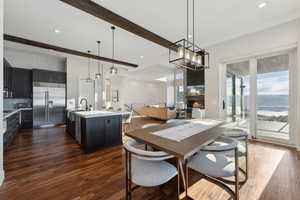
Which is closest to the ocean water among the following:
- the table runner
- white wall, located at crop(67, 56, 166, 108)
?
the table runner

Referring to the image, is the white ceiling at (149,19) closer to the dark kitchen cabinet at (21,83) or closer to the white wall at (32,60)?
the dark kitchen cabinet at (21,83)

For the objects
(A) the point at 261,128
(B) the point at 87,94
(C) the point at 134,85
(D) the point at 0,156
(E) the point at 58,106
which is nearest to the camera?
(D) the point at 0,156

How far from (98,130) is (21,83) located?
14.6 ft

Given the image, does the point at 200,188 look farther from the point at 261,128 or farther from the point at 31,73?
the point at 31,73

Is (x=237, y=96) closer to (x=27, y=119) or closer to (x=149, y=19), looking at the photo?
(x=149, y=19)

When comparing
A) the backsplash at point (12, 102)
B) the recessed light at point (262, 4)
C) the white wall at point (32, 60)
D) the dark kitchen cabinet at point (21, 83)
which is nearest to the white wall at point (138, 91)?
the white wall at point (32, 60)

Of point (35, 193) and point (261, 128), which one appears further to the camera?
point (261, 128)

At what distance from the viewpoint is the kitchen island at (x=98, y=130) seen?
2734 mm

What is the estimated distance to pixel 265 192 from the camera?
1.58 metres

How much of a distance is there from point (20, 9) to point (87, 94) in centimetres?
413

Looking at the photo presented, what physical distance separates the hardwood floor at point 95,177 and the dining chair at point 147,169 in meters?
0.51

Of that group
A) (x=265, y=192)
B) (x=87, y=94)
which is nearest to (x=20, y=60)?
(x=87, y=94)

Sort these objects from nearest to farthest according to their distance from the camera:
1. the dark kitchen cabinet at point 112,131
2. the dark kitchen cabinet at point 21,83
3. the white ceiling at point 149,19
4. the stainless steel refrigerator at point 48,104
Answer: the white ceiling at point 149,19 → the dark kitchen cabinet at point 112,131 → the dark kitchen cabinet at point 21,83 → the stainless steel refrigerator at point 48,104

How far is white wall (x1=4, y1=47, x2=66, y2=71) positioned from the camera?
5.00 meters
